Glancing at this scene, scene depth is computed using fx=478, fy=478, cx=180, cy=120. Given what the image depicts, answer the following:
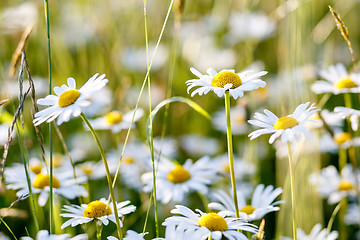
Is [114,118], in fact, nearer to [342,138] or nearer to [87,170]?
[87,170]

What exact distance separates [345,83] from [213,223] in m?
0.60

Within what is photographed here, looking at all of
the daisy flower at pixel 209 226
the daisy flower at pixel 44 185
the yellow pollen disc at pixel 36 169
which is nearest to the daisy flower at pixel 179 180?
the daisy flower at pixel 44 185

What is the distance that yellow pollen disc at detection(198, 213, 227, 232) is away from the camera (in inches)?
28.5

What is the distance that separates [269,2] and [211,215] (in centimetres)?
238

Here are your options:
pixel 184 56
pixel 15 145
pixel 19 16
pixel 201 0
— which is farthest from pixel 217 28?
pixel 15 145

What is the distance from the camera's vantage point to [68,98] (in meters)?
0.79

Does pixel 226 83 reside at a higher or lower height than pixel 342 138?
higher

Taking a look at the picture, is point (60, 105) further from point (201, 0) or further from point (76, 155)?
point (201, 0)

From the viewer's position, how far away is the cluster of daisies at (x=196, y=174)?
753 millimetres

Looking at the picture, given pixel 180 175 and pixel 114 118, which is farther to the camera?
pixel 114 118

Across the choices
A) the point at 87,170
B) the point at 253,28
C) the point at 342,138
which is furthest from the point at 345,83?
the point at 253,28

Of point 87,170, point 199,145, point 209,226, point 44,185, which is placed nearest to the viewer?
point 209,226

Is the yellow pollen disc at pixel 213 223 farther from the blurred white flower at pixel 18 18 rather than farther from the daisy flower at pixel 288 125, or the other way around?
the blurred white flower at pixel 18 18

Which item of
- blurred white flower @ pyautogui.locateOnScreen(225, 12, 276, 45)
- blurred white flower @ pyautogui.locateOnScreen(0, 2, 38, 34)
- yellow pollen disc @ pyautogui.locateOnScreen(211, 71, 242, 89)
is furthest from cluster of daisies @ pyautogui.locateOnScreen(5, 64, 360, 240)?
blurred white flower @ pyautogui.locateOnScreen(0, 2, 38, 34)
